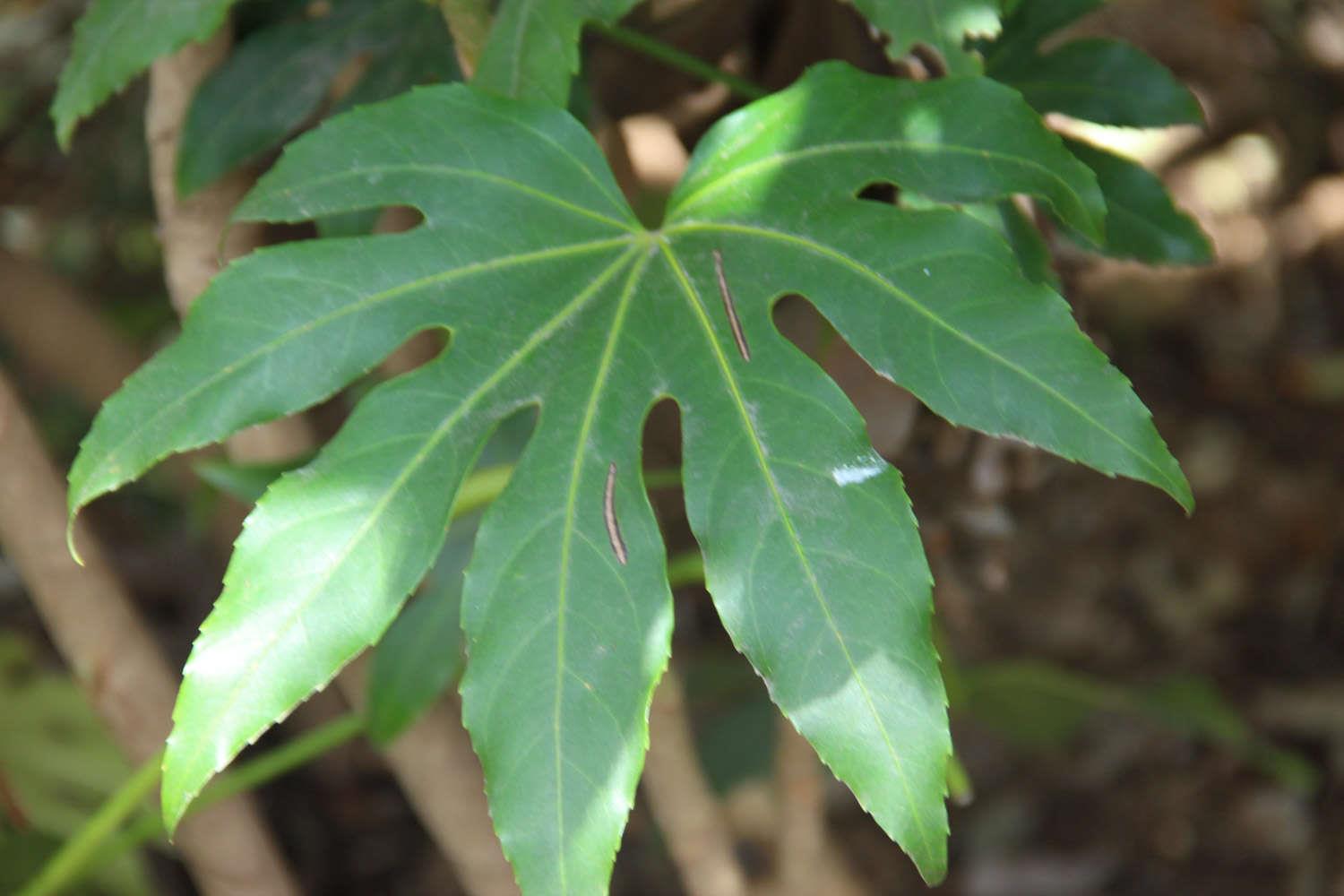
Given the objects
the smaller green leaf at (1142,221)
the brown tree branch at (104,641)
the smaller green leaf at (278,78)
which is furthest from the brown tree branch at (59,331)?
the smaller green leaf at (1142,221)

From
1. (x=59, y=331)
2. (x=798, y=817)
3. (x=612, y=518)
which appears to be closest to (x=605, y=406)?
(x=612, y=518)

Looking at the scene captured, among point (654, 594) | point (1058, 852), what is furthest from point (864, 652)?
point (1058, 852)

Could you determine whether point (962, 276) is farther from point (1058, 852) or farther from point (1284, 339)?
point (1284, 339)

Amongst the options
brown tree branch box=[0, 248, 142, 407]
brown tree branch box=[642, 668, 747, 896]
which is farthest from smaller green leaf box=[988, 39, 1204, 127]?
brown tree branch box=[0, 248, 142, 407]

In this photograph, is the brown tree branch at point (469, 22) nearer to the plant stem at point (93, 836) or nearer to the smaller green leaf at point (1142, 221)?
the smaller green leaf at point (1142, 221)

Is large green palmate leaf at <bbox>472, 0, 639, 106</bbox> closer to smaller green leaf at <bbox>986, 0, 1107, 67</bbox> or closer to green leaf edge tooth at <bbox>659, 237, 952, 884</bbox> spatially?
green leaf edge tooth at <bbox>659, 237, 952, 884</bbox>

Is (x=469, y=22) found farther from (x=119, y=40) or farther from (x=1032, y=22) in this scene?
(x=1032, y=22)
